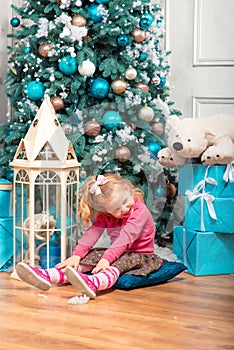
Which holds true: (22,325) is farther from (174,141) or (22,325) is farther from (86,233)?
(174,141)

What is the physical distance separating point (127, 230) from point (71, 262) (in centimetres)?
26

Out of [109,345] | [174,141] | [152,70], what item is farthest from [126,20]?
[109,345]

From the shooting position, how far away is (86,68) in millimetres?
3303

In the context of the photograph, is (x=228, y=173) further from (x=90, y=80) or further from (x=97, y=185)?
(x=90, y=80)

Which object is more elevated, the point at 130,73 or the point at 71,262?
Answer: the point at 130,73

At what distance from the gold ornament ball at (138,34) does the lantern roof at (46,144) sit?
615mm

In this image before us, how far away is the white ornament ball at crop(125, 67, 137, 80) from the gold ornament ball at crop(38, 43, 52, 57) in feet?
1.23

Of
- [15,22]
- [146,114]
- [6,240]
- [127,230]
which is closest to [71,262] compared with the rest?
[127,230]

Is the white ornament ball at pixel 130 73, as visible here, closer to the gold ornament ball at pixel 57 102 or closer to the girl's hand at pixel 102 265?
the gold ornament ball at pixel 57 102

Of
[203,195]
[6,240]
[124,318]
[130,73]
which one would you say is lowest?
[124,318]

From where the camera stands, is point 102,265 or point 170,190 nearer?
point 102,265

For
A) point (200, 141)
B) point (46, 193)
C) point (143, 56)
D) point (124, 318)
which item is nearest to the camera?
point (124, 318)

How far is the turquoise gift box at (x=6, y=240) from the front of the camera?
3.20 metres

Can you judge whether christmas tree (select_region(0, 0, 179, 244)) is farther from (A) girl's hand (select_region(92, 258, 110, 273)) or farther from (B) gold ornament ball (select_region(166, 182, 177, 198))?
(A) girl's hand (select_region(92, 258, 110, 273))
